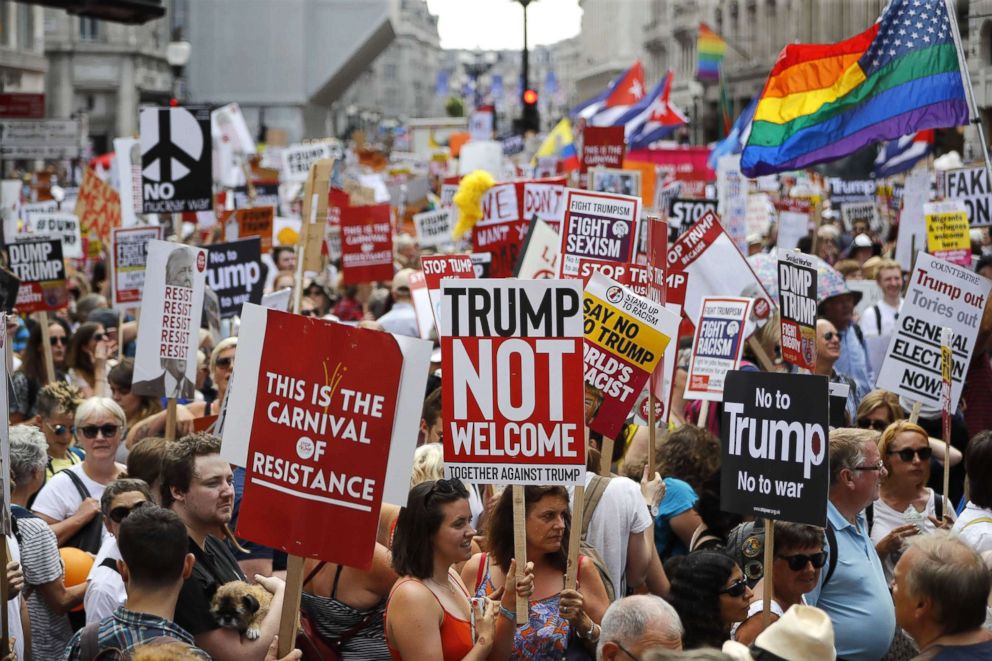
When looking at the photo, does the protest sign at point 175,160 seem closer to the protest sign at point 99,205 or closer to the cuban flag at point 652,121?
the protest sign at point 99,205

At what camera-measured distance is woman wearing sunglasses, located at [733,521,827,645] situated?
5180 millimetres

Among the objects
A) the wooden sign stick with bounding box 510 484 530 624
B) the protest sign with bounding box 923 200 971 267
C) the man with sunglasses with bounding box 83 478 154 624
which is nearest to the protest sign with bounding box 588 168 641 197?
the protest sign with bounding box 923 200 971 267

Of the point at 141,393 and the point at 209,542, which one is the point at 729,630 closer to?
the point at 209,542

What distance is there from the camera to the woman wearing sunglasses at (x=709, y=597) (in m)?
4.72

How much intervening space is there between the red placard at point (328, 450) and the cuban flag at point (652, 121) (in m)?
21.6

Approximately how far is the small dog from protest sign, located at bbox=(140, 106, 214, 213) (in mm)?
6456

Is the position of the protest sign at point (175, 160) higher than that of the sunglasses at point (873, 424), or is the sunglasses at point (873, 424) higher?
the protest sign at point (175, 160)

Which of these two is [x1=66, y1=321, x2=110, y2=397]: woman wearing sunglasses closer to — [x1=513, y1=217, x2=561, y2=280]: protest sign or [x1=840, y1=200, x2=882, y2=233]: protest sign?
[x1=513, y1=217, x2=561, y2=280]: protest sign

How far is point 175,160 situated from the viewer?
11023 mm

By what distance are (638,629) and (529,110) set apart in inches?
1172

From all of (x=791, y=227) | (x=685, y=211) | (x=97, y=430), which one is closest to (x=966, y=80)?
(x=97, y=430)

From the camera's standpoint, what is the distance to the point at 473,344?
518cm

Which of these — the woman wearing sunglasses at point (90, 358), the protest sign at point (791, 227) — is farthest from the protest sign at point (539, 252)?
the protest sign at point (791, 227)

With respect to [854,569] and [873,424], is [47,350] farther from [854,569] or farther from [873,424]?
[854,569]
